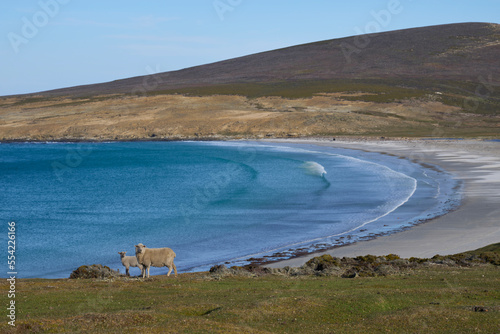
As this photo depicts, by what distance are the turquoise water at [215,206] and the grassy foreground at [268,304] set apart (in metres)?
8.30

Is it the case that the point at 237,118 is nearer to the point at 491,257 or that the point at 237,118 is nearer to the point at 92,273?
the point at 92,273

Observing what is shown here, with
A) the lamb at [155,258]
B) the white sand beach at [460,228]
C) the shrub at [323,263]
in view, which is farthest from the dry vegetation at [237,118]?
the lamb at [155,258]

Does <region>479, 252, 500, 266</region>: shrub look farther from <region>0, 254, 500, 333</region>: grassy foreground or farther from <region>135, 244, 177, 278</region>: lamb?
<region>135, 244, 177, 278</region>: lamb

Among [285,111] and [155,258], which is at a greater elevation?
[285,111]

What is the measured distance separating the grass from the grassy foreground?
0.08 ft

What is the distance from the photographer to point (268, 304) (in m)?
15.6

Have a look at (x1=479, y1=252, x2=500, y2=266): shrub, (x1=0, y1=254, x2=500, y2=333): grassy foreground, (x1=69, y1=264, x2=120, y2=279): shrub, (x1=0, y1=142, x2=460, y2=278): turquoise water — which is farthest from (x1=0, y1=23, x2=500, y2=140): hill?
(x1=69, y1=264, x2=120, y2=279): shrub

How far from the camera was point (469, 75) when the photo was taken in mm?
198250

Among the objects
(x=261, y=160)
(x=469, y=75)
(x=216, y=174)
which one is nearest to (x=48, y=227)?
(x=216, y=174)

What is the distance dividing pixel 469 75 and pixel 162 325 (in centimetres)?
20382

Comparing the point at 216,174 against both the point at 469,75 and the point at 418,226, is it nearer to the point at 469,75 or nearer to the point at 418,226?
the point at 418,226

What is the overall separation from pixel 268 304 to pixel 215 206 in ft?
111

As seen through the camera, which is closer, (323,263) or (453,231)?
(323,263)

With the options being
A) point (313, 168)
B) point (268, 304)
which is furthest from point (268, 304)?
point (313, 168)
